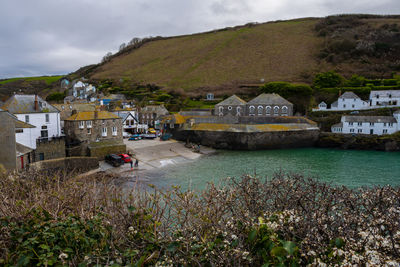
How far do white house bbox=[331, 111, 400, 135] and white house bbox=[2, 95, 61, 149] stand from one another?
132 feet

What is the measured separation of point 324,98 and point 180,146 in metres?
35.7

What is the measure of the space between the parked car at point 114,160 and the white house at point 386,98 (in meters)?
46.2

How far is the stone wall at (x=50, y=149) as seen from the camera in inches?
905

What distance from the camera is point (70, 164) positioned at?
22.5 metres

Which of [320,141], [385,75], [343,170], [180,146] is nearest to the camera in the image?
[343,170]

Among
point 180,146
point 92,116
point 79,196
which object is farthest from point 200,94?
point 79,196

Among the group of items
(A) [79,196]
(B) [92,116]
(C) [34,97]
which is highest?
(C) [34,97]

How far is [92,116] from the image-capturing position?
28812 millimetres

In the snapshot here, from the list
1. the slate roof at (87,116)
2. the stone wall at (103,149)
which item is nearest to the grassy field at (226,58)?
the slate roof at (87,116)

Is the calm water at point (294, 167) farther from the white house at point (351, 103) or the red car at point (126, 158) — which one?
the white house at point (351, 103)

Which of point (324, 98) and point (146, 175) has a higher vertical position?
point (324, 98)

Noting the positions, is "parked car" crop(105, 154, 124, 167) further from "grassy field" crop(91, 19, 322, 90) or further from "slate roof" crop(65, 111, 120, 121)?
"grassy field" crop(91, 19, 322, 90)

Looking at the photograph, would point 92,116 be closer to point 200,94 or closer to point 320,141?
point 320,141

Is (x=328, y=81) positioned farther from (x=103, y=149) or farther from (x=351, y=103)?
(x=103, y=149)
